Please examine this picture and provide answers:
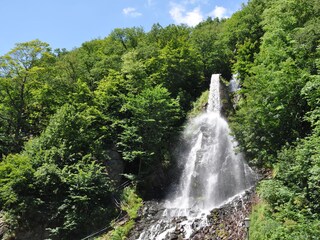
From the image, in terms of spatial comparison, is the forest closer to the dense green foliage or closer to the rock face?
the dense green foliage

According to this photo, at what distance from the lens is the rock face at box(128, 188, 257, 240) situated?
17.4 meters

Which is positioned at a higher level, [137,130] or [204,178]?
[137,130]

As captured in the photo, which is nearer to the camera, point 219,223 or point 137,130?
point 219,223

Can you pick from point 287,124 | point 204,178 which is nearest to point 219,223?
point 204,178

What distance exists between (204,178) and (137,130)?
254 inches

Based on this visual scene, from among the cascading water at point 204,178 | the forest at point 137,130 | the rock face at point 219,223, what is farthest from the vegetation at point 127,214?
the cascading water at point 204,178

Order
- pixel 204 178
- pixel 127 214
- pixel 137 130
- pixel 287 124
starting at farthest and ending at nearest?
1. pixel 137 130
2. pixel 204 178
3. pixel 127 214
4. pixel 287 124

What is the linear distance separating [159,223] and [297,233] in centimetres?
1021

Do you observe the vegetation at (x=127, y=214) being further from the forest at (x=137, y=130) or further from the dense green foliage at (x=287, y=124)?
the dense green foliage at (x=287, y=124)

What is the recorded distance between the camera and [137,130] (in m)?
26.0

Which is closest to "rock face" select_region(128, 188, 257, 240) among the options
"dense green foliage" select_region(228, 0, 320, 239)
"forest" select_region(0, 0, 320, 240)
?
"forest" select_region(0, 0, 320, 240)

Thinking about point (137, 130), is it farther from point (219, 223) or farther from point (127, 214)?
point (219, 223)

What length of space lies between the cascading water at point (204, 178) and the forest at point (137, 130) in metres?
1.31

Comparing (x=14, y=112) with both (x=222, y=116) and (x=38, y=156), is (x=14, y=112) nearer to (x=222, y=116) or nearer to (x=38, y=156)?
(x=38, y=156)
